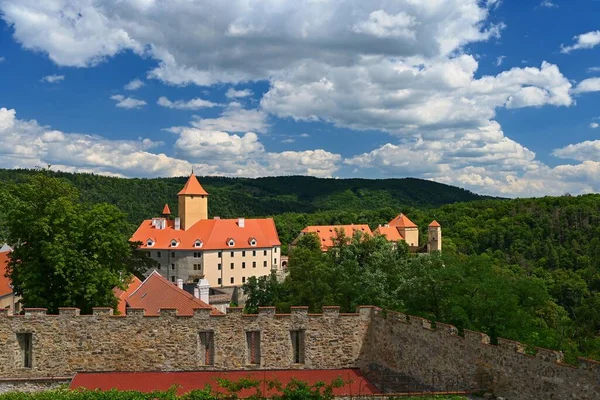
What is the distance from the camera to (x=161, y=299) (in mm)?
26781

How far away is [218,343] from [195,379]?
150 centimetres

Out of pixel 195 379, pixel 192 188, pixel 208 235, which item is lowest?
pixel 195 379

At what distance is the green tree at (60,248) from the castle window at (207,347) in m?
7.52

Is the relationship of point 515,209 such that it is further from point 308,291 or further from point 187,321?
point 187,321

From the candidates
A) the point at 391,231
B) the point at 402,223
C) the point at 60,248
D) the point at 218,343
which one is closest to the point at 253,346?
the point at 218,343

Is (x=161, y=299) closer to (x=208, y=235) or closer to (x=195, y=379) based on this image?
(x=195, y=379)

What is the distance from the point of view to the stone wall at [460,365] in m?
12.5

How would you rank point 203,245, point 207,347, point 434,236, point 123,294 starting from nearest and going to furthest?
1. point 207,347
2. point 123,294
3. point 203,245
4. point 434,236

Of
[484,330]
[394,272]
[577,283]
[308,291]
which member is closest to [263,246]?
[308,291]

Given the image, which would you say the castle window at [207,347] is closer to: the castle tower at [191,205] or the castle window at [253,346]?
the castle window at [253,346]

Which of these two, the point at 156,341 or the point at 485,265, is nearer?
the point at 156,341

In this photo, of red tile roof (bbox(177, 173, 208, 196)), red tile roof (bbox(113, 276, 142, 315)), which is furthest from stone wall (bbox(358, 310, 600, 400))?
red tile roof (bbox(177, 173, 208, 196))

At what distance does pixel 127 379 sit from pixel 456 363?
11.6m

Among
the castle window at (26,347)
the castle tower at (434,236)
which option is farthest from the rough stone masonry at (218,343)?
the castle tower at (434,236)
